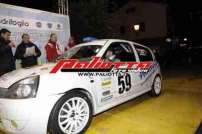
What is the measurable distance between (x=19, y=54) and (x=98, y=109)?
3355 mm

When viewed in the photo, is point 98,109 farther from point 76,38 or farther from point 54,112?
point 76,38

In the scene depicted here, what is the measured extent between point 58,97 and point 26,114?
0.55 meters

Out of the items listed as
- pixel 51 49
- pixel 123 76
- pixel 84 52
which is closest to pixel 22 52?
pixel 51 49

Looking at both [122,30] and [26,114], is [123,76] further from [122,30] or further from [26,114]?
[122,30]

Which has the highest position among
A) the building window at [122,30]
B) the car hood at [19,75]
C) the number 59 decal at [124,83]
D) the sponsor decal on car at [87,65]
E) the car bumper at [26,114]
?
the building window at [122,30]

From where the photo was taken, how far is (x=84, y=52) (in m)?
5.38

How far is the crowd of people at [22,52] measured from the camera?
650cm

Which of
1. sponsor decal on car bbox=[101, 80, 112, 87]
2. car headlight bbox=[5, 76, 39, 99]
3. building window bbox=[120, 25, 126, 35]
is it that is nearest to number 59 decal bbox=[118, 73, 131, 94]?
sponsor decal on car bbox=[101, 80, 112, 87]

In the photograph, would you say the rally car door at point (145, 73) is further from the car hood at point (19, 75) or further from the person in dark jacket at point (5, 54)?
the person in dark jacket at point (5, 54)

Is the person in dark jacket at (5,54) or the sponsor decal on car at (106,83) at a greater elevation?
the person in dark jacket at (5,54)

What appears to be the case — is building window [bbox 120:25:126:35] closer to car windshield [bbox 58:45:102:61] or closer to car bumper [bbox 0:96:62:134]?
car windshield [bbox 58:45:102:61]

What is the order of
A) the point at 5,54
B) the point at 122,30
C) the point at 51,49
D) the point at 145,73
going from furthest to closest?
the point at 122,30
the point at 51,49
the point at 5,54
the point at 145,73

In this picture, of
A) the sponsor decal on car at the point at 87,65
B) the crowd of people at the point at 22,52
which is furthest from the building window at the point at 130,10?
the sponsor decal on car at the point at 87,65

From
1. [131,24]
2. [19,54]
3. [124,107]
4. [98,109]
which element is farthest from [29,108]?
[131,24]
